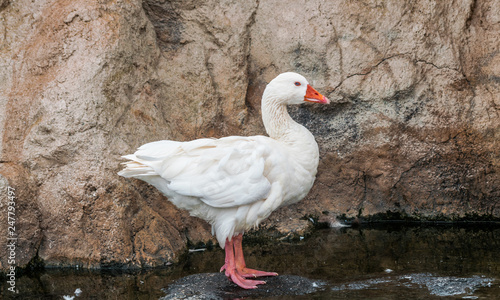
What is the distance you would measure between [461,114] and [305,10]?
245cm

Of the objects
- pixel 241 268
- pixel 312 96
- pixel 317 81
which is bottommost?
pixel 241 268

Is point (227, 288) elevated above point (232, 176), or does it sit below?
below

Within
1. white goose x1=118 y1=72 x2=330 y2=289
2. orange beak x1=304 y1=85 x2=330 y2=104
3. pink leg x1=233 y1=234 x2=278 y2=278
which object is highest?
orange beak x1=304 y1=85 x2=330 y2=104

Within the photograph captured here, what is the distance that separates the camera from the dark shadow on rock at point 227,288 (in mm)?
5145

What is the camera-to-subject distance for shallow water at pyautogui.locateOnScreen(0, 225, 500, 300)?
16.6 feet

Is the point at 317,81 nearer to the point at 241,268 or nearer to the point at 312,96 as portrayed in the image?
the point at 312,96

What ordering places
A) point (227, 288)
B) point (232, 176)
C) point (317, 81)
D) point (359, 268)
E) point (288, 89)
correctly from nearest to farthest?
point (227, 288), point (232, 176), point (359, 268), point (288, 89), point (317, 81)

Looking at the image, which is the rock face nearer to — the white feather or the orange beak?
the white feather

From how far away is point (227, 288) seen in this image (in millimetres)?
5371

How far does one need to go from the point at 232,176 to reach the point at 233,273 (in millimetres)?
939

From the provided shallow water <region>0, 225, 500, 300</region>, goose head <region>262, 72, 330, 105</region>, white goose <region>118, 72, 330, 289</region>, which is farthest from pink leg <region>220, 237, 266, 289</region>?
goose head <region>262, 72, 330, 105</region>

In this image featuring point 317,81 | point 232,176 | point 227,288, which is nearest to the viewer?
point 227,288

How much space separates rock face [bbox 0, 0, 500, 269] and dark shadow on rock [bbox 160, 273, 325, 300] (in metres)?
1.02

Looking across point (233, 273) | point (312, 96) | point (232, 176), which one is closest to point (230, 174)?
point (232, 176)
